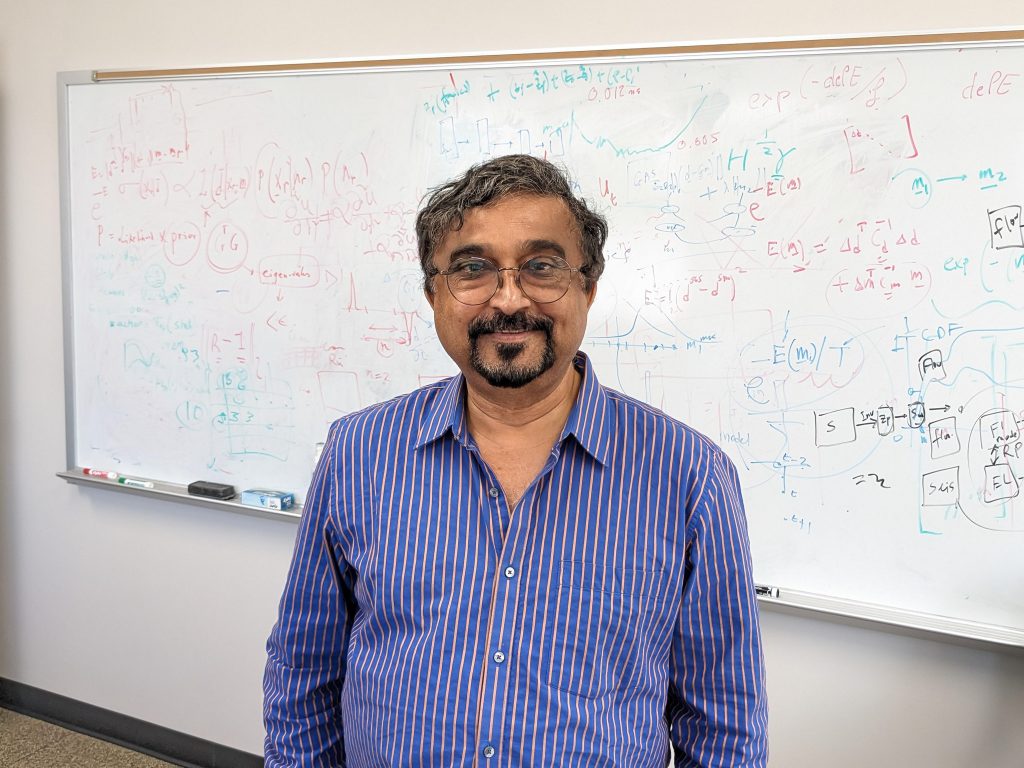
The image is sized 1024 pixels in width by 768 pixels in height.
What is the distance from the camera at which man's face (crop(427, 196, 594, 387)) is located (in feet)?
3.39

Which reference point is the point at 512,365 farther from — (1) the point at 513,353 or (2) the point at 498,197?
(2) the point at 498,197

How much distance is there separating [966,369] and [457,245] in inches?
44.1

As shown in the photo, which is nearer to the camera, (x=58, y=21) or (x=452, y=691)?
(x=452, y=691)

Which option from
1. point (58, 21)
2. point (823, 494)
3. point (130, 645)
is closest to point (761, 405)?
point (823, 494)

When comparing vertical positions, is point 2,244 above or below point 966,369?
above

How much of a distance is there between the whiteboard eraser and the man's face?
128cm

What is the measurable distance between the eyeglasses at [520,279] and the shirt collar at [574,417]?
0.49 feet

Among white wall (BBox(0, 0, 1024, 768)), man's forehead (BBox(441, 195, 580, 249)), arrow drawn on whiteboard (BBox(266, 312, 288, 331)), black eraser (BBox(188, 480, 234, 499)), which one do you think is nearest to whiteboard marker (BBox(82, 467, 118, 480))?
white wall (BBox(0, 0, 1024, 768))

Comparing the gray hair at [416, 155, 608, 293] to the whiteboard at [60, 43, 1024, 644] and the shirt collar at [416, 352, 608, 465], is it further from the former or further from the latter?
the whiteboard at [60, 43, 1024, 644]

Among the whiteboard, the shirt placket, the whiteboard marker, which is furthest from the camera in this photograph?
the whiteboard marker

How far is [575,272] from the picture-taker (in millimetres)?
1073

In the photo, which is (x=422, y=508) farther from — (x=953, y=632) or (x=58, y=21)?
(x=58, y=21)

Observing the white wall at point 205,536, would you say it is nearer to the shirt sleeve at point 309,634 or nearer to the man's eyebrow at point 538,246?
the man's eyebrow at point 538,246

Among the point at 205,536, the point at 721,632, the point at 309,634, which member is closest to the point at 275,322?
the point at 205,536
